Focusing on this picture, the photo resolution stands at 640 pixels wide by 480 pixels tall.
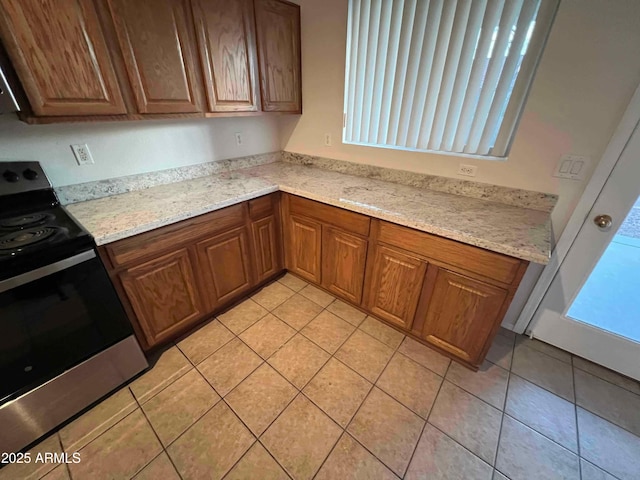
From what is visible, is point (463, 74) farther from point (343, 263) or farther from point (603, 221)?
point (343, 263)

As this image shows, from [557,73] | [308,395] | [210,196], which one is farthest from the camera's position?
[210,196]

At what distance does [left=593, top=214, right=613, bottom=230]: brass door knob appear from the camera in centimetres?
136

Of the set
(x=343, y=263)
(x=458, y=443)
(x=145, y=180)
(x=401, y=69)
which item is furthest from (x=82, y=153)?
(x=458, y=443)

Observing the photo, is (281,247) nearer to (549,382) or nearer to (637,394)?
(549,382)

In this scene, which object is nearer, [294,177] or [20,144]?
[20,144]

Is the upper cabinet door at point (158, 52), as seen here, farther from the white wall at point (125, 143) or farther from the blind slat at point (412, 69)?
the blind slat at point (412, 69)

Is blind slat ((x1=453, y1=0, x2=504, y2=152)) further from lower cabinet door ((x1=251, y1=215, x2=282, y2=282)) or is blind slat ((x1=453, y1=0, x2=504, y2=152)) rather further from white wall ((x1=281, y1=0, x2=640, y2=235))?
lower cabinet door ((x1=251, y1=215, x2=282, y2=282))

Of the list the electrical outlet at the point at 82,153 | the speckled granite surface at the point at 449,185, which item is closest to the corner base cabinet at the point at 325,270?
the speckled granite surface at the point at 449,185

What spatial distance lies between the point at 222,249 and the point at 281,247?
0.58m

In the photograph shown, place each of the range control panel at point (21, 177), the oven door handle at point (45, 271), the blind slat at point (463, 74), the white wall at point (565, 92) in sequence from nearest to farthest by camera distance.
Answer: the oven door handle at point (45, 271) → the white wall at point (565, 92) → the range control panel at point (21, 177) → the blind slat at point (463, 74)

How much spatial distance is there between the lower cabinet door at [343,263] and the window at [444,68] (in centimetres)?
79

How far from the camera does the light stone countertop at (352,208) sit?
4.08ft

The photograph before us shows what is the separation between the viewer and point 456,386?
4.96 feet

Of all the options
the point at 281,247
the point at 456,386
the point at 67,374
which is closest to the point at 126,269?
the point at 67,374
